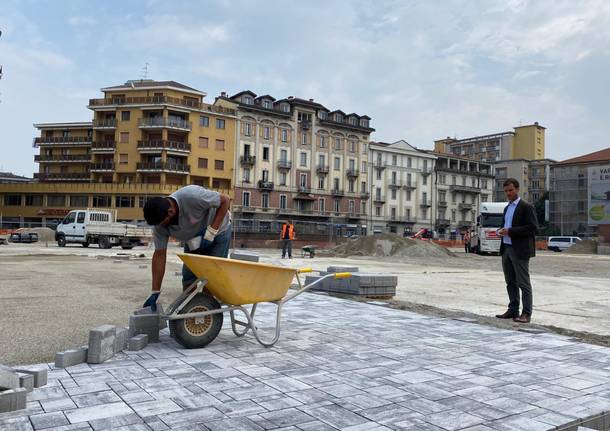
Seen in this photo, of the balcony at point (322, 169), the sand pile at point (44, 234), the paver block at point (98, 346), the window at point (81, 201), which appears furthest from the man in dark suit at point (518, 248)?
the balcony at point (322, 169)

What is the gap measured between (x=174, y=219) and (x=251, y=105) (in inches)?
2257

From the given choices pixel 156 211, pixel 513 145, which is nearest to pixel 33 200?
pixel 156 211

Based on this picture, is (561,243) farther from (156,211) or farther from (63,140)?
(63,140)

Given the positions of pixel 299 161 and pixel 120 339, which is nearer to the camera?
pixel 120 339

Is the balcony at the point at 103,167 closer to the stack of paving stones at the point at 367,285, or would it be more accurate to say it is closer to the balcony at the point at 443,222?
the balcony at the point at 443,222

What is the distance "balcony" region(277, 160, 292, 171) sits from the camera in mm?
61625

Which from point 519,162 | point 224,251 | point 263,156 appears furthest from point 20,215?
point 519,162

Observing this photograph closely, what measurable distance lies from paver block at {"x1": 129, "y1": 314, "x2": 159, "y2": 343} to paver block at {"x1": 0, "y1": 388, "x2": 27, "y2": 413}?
5.26ft

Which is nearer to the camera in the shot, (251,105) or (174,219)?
(174,219)

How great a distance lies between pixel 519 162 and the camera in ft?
298

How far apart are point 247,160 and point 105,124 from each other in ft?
53.6

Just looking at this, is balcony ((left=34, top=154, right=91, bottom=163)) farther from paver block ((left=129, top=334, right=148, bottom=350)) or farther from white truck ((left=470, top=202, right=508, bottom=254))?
paver block ((left=129, top=334, right=148, bottom=350))

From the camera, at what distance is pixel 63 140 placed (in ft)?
212

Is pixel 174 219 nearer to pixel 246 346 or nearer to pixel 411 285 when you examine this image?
pixel 246 346
